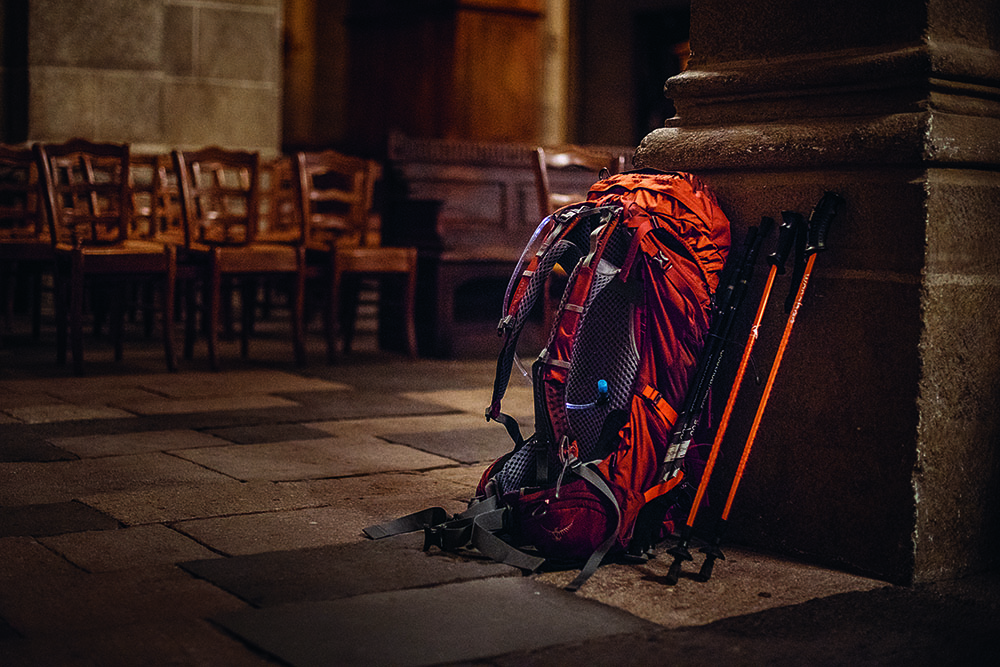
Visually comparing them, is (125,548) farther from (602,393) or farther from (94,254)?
(94,254)

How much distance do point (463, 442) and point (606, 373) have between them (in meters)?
1.65

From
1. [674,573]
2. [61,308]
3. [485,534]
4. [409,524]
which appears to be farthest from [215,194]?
[674,573]

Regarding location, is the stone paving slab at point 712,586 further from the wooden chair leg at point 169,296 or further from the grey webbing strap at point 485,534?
the wooden chair leg at point 169,296

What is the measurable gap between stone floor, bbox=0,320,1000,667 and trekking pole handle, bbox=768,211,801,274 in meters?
0.78

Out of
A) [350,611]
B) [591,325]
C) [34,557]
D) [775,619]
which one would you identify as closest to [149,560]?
[34,557]

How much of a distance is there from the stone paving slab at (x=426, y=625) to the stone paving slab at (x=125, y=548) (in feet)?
→ 1.73

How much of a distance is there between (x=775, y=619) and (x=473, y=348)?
4898 mm

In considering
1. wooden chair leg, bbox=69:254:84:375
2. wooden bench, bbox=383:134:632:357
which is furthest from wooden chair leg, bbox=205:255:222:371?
wooden bench, bbox=383:134:632:357

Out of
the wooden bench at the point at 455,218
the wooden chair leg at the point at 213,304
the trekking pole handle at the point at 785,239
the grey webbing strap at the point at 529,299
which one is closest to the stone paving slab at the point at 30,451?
the grey webbing strap at the point at 529,299

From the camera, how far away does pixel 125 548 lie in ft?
10.8

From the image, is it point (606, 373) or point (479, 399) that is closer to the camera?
point (606, 373)

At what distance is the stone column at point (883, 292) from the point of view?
318cm

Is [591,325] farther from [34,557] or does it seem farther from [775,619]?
[34,557]

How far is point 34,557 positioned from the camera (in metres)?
3.17
